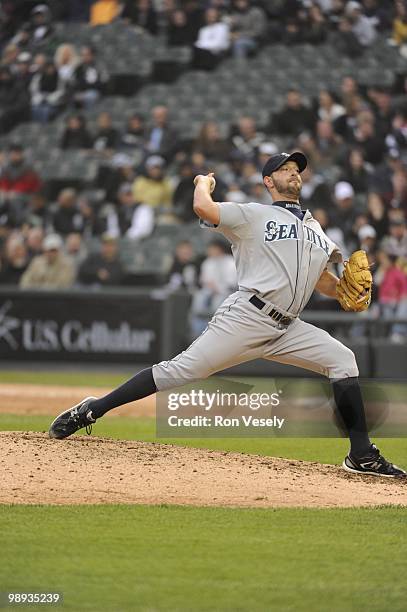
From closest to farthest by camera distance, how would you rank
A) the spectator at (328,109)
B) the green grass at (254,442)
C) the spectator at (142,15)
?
the green grass at (254,442)
the spectator at (328,109)
the spectator at (142,15)

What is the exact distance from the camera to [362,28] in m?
19.2

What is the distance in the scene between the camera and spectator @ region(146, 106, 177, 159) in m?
18.2

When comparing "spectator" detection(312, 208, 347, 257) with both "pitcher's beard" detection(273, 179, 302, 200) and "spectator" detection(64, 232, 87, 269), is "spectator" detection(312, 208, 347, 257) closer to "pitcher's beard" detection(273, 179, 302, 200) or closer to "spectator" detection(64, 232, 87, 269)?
"spectator" detection(64, 232, 87, 269)

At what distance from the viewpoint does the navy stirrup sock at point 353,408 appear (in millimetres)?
6391

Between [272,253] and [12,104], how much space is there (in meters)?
15.0

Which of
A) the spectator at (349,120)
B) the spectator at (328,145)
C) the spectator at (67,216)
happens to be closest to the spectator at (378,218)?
the spectator at (328,145)

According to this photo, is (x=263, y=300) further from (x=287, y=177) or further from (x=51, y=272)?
(x=51, y=272)

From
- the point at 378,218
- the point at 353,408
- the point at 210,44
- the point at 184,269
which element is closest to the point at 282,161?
the point at 353,408

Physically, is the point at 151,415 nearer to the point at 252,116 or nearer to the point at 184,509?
the point at 184,509

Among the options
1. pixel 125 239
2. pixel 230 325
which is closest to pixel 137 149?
pixel 125 239

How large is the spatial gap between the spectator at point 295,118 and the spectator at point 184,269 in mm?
3064

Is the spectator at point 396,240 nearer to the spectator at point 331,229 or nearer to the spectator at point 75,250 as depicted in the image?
the spectator at point 331,229

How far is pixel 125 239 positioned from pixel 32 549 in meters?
13.5

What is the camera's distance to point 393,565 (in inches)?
174
